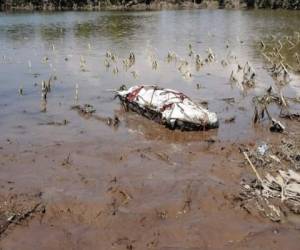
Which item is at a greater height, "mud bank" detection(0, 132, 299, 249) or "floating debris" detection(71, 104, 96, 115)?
"mud bank" detection(0, 132, 299, 249)

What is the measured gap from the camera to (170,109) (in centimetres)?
1253

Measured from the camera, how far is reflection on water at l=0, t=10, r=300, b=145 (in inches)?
502

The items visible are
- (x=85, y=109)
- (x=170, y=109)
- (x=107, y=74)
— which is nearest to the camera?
(x=170, y=109)

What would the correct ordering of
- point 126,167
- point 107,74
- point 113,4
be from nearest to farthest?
point 126,167, point 107,74, point 113,4

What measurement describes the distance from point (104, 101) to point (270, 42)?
18.6 metres

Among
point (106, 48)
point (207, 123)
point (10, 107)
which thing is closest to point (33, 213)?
point (207, 123)

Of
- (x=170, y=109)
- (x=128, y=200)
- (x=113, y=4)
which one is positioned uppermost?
(x=170, y=109)

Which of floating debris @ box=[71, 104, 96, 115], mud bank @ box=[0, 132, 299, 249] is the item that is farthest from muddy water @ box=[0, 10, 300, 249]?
floating debris @ box=[71, 104, 96, 115]

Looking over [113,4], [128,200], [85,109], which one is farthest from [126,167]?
[113,4]

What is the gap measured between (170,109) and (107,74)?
27.1 feet

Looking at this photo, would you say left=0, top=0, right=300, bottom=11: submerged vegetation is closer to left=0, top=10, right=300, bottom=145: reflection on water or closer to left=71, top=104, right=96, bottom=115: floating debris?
left=0, top=10, right=300, bottom=145: reflection on water

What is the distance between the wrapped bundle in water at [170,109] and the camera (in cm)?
1220

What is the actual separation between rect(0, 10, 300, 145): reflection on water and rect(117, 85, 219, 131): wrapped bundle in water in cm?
32

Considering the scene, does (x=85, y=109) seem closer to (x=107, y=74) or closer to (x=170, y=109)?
(x=170, y=109)
